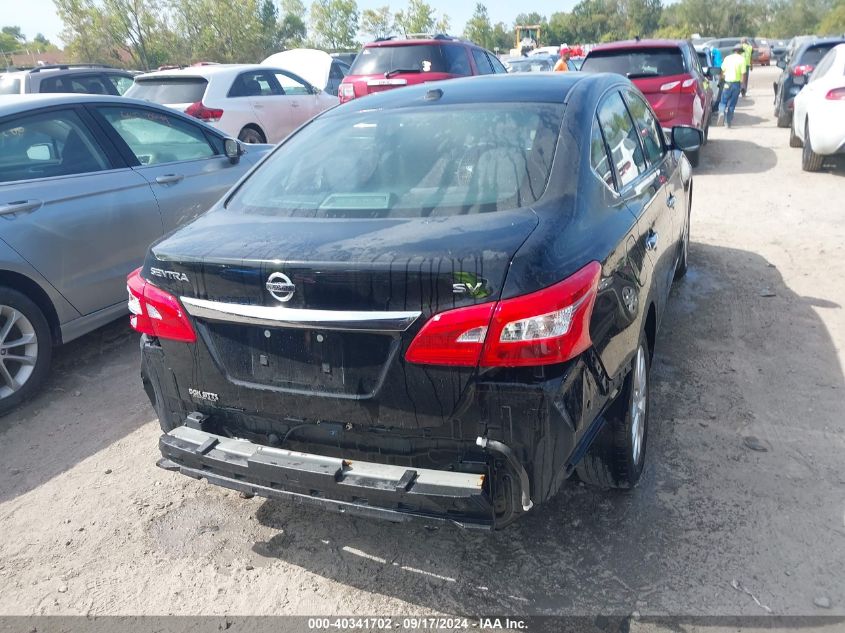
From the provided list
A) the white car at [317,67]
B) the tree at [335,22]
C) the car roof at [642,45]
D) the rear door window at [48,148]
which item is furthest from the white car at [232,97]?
the tree at [335,22]

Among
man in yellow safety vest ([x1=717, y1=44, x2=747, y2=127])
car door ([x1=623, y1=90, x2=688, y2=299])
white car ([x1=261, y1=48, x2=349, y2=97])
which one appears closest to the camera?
car door ([x1=623, y1=90, x2=688, y2=299])

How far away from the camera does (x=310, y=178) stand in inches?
126

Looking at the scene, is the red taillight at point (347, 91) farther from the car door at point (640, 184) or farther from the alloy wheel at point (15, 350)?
the car door at point (640, 184)

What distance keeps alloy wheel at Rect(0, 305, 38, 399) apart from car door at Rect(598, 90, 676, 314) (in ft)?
11.2

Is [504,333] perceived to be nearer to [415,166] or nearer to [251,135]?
[415,166]

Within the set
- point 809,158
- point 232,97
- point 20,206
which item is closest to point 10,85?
point 232,97

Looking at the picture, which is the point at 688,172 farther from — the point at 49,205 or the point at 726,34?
the point at 726,34

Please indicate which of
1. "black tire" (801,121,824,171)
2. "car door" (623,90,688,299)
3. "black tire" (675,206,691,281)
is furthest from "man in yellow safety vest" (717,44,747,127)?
"car door" (623,90,688,299)

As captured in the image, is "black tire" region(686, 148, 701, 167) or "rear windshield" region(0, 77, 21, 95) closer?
"rear windshield" region(0, 77, 21, 95)

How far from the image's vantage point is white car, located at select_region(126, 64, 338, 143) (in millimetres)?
10117

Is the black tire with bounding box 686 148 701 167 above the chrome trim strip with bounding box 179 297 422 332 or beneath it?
beneath

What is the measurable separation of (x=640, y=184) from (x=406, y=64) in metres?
8.32

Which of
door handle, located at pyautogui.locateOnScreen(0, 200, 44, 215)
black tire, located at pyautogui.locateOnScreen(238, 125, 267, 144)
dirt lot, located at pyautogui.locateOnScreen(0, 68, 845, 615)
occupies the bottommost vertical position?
dirt lot, located at pyautogui.locateOnScreen(0, 68, 845, 615)

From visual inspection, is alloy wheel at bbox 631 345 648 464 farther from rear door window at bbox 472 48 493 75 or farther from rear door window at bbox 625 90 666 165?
rear door window at bbox 472 48 493 75
